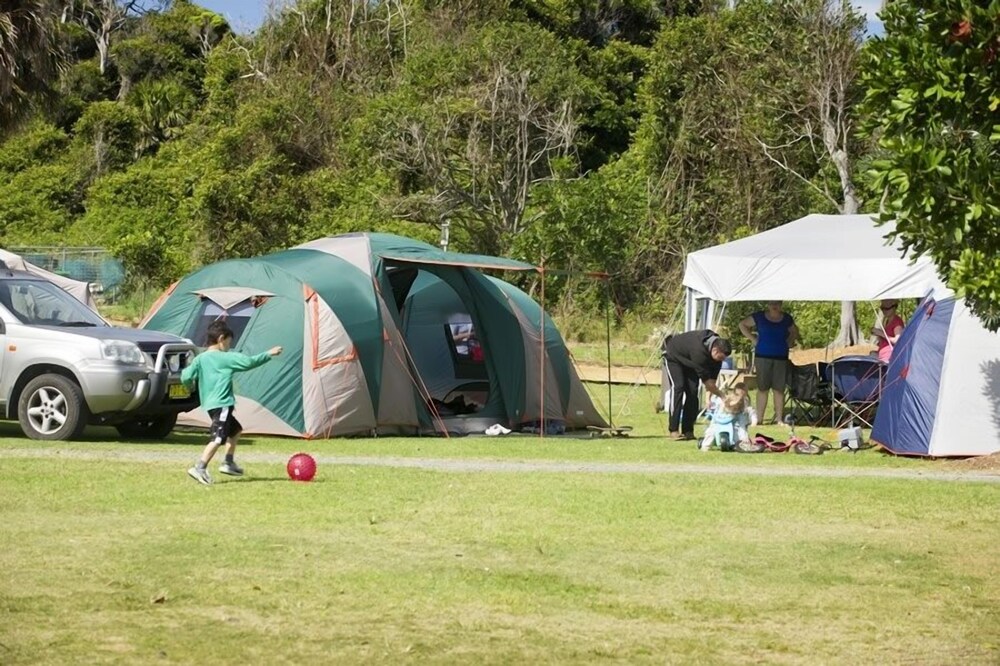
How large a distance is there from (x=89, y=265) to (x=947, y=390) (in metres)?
35.2

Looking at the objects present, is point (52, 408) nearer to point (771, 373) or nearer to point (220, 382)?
point (220, 382)

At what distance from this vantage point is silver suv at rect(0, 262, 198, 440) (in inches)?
626

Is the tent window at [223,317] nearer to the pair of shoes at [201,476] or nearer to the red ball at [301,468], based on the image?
the red ball at [301,468]

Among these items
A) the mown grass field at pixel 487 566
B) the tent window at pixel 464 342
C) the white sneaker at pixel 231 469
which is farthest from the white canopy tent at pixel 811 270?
the white sneaker at pixel 231 469

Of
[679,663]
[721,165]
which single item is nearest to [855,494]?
[679,663]

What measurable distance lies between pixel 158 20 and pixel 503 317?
156 feet

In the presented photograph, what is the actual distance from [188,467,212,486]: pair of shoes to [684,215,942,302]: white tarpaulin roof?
1040 cm

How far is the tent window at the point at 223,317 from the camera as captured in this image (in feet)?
60.5

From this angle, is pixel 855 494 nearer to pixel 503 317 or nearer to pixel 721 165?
pixel 503 317

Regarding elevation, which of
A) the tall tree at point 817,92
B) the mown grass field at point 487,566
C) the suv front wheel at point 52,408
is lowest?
the mown grass field at point 487,566

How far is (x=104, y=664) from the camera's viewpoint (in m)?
6.45

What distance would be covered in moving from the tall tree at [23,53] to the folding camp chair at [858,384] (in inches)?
550

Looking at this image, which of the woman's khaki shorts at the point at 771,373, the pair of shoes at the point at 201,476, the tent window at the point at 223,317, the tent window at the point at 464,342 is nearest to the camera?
the pair of shoes at the point at 201,476

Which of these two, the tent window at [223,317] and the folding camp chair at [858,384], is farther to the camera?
Answer: the folding camp chair at [858,384]
